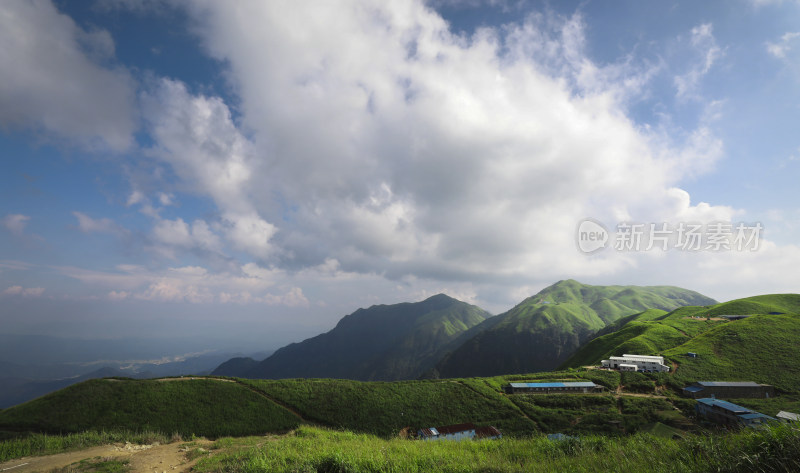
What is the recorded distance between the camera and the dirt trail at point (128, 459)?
17.7 metres

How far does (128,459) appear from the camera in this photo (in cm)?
1933

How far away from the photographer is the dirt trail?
58.2ft

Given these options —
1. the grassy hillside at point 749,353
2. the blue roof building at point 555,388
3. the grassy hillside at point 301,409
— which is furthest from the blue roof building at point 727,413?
the grassy hillside at point 749,353

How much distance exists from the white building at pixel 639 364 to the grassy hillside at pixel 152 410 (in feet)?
226

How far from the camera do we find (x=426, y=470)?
9.46m

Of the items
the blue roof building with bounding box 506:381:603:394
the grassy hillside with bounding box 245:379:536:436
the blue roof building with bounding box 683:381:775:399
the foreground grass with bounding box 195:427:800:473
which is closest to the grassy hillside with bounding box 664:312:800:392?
the blue roof building with bounding box 683:381:775:399

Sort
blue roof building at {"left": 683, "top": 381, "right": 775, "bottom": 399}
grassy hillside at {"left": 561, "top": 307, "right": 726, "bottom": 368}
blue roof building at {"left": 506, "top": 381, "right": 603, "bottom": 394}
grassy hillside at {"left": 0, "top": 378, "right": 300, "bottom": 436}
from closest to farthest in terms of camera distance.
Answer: grassy hillside at {"left": 0, "top": 378, "right": 300, "bottom": 436} → blue roof building at {"left": 683, "top": 381, "right": 775, "bottom": 399} → blue roof building at {"left": 506, "top": 381, "right": 603, "bottom": 394} → grassy hillside at {"left": 561, "top": 307, "right": 726, "bottom": 368}

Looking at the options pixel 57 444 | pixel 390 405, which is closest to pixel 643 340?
pixel 390 405

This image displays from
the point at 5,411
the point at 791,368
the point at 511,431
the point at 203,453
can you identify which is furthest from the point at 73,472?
the point at 791,368

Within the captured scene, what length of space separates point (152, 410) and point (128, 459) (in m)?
24.3

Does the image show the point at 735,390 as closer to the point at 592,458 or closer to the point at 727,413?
the point at 727,413

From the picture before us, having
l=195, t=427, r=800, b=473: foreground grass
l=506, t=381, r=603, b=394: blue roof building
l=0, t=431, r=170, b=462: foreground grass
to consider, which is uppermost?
l=195, t=427, r=800, b=473: foreground grass

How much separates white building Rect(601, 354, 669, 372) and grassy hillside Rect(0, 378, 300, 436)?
69.0m

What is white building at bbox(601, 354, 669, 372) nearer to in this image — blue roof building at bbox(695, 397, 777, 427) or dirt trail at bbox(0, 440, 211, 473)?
blue roof building at bbox(695, 397, 777, 427)
